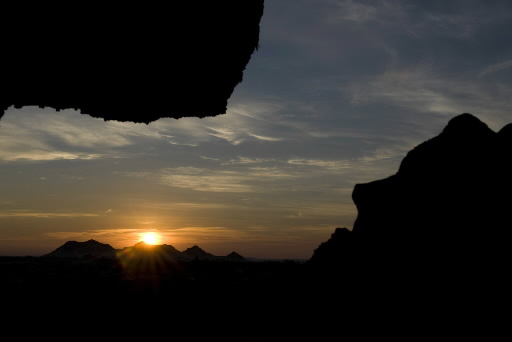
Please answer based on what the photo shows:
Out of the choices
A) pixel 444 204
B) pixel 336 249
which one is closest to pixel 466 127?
pixel 444 204

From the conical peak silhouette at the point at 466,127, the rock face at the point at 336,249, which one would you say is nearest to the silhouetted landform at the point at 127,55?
the rock face at the point at 336,249

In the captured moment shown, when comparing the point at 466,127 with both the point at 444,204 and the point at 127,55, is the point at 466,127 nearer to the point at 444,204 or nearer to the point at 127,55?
the point at 444,204

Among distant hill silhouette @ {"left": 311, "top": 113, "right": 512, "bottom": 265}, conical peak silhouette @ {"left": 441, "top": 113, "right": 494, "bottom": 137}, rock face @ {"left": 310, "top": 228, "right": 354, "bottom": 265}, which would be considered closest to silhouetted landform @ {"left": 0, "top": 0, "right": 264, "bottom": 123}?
distant hill silhouette @ {"left": 311, "top": 113, "right": 512, "bottom": 265}

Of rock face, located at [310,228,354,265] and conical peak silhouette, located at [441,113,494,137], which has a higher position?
conical peak silhouette, located at [441,113,494,137]

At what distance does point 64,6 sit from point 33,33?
1.50 ft

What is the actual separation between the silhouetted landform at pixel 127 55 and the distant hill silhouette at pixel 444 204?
5947 millimetres

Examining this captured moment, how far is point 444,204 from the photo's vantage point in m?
9.28

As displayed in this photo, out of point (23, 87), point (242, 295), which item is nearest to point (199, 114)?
point (23, 87)

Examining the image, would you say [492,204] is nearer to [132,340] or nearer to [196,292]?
[132,340]

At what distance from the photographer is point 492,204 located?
8750 millimetres

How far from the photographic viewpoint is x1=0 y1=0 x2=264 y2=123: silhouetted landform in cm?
387

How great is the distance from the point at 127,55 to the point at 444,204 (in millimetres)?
7739

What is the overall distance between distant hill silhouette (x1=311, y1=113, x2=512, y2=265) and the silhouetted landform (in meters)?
5.95

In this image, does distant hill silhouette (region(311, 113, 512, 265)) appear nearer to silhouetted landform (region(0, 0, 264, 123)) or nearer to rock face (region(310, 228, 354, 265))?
rock face (region(310, 228, 354, 265))
